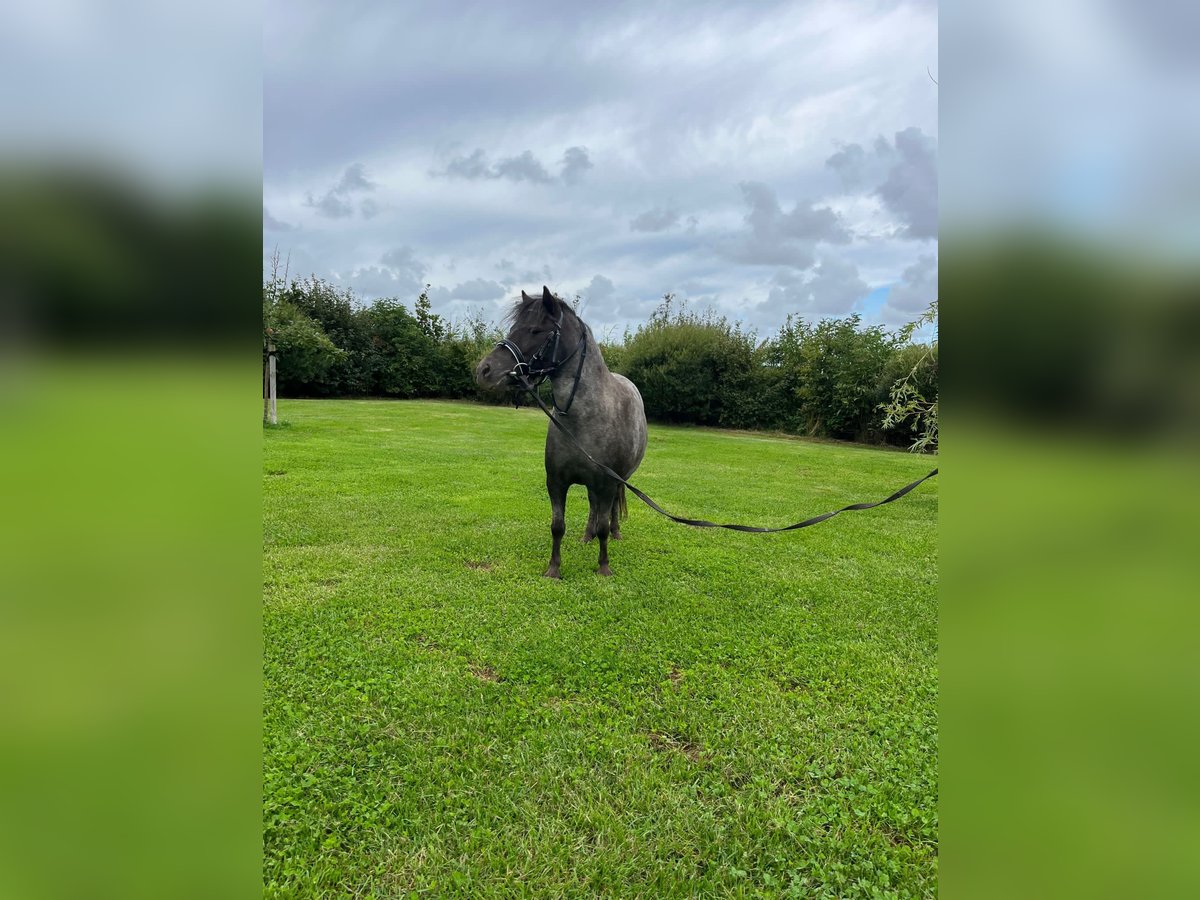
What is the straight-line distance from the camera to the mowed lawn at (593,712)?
219 cm

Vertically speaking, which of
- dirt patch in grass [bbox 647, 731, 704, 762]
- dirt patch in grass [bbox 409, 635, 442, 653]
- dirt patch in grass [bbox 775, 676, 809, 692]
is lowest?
dirt patch in grass [bbox 647, 731, 704, 762]

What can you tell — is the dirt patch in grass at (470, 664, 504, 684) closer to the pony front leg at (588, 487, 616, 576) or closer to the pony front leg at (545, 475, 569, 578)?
the pony front leg at (545, 475, 569, 578)

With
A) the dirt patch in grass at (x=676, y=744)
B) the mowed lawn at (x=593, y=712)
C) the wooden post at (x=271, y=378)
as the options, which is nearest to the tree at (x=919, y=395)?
the mowed lawn at (x=593, y=712)

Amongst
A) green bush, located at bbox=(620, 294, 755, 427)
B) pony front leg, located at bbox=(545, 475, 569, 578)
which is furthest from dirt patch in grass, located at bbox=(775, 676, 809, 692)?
green bush, located at bbox=(620, 294, 755, 427)

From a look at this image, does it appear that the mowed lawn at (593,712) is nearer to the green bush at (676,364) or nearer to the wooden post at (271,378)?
the wooden post at (271,378)

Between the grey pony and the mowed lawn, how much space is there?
31.5 inches

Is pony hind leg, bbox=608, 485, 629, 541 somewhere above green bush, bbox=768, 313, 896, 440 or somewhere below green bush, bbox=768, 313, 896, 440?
below

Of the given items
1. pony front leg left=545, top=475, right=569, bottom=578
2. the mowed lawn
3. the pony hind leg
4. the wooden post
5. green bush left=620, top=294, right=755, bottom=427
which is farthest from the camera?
green bush left=620, top=294, right=755, bottom=427

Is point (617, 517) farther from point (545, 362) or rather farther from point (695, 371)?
point (695, 371)

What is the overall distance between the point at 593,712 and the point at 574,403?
7.79ft

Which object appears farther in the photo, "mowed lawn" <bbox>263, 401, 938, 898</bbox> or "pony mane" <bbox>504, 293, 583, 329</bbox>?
"pony mane" <bbox>504, 293, 583, 329</bbox>

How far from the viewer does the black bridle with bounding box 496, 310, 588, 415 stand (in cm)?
433
